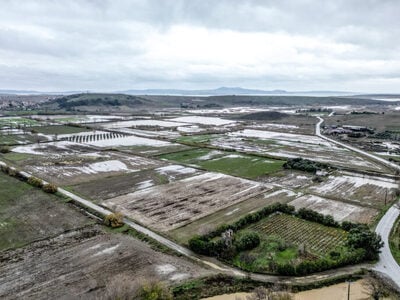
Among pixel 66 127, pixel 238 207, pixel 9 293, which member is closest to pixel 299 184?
pixel 238 207

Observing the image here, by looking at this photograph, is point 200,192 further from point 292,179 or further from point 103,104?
point 103,104

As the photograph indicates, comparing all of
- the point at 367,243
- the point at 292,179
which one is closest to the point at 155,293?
the point at 367,243

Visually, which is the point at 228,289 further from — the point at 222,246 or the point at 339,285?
the point at 339,285

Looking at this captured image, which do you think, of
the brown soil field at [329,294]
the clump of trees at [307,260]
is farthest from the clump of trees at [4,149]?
the brown soil field at [329,294]

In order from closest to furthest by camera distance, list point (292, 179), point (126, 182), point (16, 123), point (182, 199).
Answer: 1. point (182, 199)
2. point (126, 182)
3. point (292, 179)
4. point (16, 123)

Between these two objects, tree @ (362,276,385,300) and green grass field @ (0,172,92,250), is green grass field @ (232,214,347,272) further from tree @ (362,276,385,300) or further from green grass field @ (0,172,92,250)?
green grass field @ (0,172,92,250)
